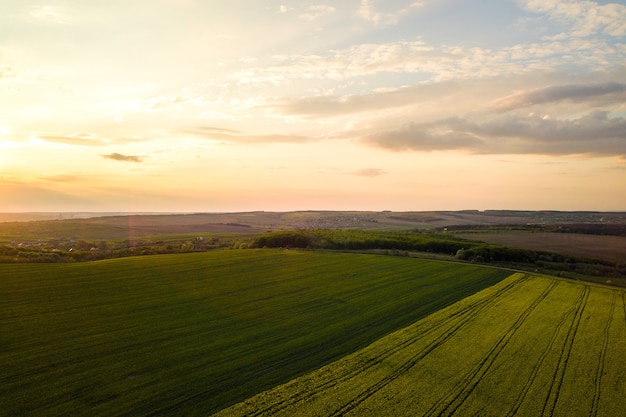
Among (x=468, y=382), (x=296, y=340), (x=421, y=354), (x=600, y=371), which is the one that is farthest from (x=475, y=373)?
(x=296, y=340)

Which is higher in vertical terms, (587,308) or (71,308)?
(71,308)

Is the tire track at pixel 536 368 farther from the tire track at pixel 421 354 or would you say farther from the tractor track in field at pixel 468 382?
the tire track at pixel 421 354

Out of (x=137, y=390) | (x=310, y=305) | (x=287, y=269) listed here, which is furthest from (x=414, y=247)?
(x=137, y=390)

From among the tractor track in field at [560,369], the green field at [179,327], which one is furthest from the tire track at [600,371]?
the tractor track in field at [560,369]

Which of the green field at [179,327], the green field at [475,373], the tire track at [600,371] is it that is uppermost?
the green field at [179,327]

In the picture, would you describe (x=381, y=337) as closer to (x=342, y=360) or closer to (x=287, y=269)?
(x=342, y=360)

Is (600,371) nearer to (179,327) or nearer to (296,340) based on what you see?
(296,340)
